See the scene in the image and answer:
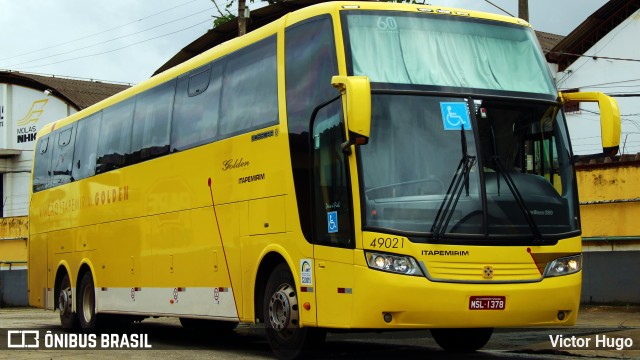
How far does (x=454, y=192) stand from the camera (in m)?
10.3

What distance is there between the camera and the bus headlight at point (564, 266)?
10.6m

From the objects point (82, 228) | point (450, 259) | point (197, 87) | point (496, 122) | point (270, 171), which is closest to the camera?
point (450, 259)

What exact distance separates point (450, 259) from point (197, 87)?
5.67 metres

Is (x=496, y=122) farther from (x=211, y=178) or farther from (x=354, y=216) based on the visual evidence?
(x=211, y=178)

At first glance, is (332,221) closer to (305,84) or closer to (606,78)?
(305,84)

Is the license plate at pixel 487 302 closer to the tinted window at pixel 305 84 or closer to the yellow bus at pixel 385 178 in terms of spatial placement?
the yellow bus at pixel 385 178

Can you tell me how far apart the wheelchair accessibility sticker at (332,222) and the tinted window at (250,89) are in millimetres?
1736

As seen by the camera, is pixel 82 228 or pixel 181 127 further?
pixel 82 228

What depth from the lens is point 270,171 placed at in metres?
12.1

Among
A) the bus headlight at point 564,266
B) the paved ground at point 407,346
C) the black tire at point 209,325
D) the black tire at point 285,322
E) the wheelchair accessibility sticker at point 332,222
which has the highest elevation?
the wheelchair accessibility sticker at point 332,222

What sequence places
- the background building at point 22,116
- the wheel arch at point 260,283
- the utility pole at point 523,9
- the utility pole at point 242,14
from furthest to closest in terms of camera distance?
the background building at point 22,116 < the utility pole at point 242,14 < the utility pole at point 523,9 < the wheel arch at point 260,283

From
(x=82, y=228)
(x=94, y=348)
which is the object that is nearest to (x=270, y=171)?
(x=94, y=348)

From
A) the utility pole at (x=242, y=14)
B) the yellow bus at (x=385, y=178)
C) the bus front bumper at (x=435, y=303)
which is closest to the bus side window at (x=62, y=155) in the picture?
the yellow bus at (x=385, y=178)

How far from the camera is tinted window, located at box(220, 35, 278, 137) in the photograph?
1228cm
